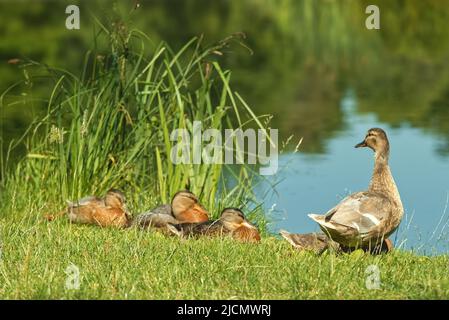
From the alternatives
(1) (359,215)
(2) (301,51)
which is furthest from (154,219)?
(2) (301,51)

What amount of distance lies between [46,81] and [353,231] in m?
16.1

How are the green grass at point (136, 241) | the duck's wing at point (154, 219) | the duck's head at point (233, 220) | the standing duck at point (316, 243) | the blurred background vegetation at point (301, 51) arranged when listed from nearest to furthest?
the green grass at point (136, 241) < the standing duck at point (316, 243) < the duck's head at point (233, 220) < the duck's wing at point (154, 219) < the blurred background vegetation at point (301, 51)

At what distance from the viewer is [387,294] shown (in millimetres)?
6488

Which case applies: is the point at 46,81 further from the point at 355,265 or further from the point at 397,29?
the point at 355,265

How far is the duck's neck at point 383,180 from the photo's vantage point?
8.11 meters

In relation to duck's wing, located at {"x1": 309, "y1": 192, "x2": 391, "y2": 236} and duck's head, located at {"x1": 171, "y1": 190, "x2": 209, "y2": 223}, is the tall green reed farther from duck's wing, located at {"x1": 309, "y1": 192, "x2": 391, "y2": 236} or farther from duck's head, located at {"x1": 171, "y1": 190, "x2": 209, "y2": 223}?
duck's wing, located at {"x1": 309, "y1": 192, "x2": 391, "y2": 236}

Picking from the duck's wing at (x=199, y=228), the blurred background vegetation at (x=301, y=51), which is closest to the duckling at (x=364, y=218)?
the duck's wing at (x=199, y=228)

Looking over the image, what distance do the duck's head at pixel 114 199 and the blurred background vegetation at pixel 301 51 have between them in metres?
7.41

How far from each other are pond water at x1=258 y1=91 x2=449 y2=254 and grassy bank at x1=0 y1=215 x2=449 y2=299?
1423mm

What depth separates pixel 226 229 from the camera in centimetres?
869

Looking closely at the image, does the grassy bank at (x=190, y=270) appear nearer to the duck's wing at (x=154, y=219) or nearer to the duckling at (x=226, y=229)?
the duckling at (x=226, y=229)

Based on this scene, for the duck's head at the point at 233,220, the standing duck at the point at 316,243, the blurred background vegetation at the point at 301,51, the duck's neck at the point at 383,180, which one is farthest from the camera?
the blurred background vegetation at the point at 301,51

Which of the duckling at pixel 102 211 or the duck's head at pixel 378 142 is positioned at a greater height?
the duck's head at pixel 378 142

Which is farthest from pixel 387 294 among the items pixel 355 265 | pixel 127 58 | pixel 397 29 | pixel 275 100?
pixel 397 29
